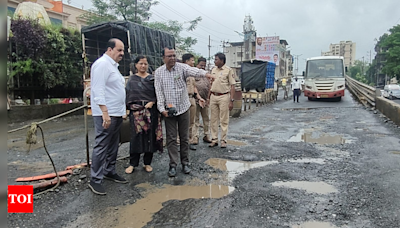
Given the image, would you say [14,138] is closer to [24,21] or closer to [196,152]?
[24,21]

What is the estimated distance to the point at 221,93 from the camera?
5551 millimetres

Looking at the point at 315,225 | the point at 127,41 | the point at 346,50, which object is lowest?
the point at 315,225

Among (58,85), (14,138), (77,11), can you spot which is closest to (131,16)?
(58,85)

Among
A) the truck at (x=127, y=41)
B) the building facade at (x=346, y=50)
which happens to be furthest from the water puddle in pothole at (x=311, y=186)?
the building facade at (x=346, y=50)

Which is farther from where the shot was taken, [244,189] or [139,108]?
[139,108]

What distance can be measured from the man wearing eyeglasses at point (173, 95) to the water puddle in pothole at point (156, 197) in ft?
1.57

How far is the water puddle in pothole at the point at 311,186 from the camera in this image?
3.49m

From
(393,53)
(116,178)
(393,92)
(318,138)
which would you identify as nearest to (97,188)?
(116,178)

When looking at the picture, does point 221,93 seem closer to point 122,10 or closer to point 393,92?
point 122,10

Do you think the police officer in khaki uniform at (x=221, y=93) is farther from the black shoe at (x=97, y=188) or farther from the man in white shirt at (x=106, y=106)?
the black shoe at (x=97, y=188)

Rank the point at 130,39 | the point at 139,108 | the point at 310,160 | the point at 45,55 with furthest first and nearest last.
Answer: the point at 45,55, the point at 130,39, the point at 310,160, the point at 139,108

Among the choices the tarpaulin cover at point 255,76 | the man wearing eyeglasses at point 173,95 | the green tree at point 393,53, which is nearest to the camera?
the man wearing eyeglasses at point 173,95

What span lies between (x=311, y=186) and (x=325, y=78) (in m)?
13.3

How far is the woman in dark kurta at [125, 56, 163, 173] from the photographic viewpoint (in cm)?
397
